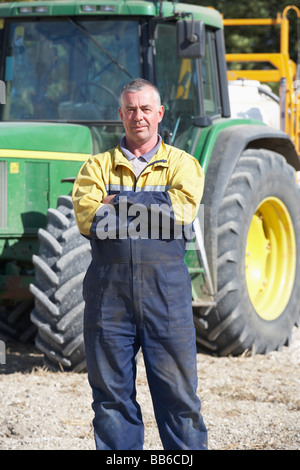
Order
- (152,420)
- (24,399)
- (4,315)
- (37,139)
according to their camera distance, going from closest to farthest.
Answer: (152,420), (24,399), (37,139), (4,315)

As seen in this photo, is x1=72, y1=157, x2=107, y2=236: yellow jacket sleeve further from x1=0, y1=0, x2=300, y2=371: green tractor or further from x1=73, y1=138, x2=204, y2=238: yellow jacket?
x1=0, y1=0, x2=300, y2=371: green tractor

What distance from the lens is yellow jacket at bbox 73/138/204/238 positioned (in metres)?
3.21

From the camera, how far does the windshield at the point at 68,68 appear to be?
5629 millimetres

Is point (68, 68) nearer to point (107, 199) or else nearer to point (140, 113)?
point (140, 113)

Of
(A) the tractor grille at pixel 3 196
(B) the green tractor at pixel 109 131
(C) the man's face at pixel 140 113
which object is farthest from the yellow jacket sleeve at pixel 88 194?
(A) the tractor grille at pixel 3 196

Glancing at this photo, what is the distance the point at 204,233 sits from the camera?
566cm

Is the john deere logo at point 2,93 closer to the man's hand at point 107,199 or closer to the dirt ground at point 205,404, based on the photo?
the dirt ground at point 205,404

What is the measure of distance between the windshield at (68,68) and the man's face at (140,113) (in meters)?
2.36

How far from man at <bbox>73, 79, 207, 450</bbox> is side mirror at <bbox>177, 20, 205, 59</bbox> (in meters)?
2.08

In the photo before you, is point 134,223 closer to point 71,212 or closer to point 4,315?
point 71,212

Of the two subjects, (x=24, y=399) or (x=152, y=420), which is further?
(x=24, y=399)

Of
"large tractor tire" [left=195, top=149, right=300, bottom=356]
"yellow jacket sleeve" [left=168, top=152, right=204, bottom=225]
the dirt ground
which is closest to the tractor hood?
"large tractor tire" [left=195, top=149, right=300, bottom=356]
